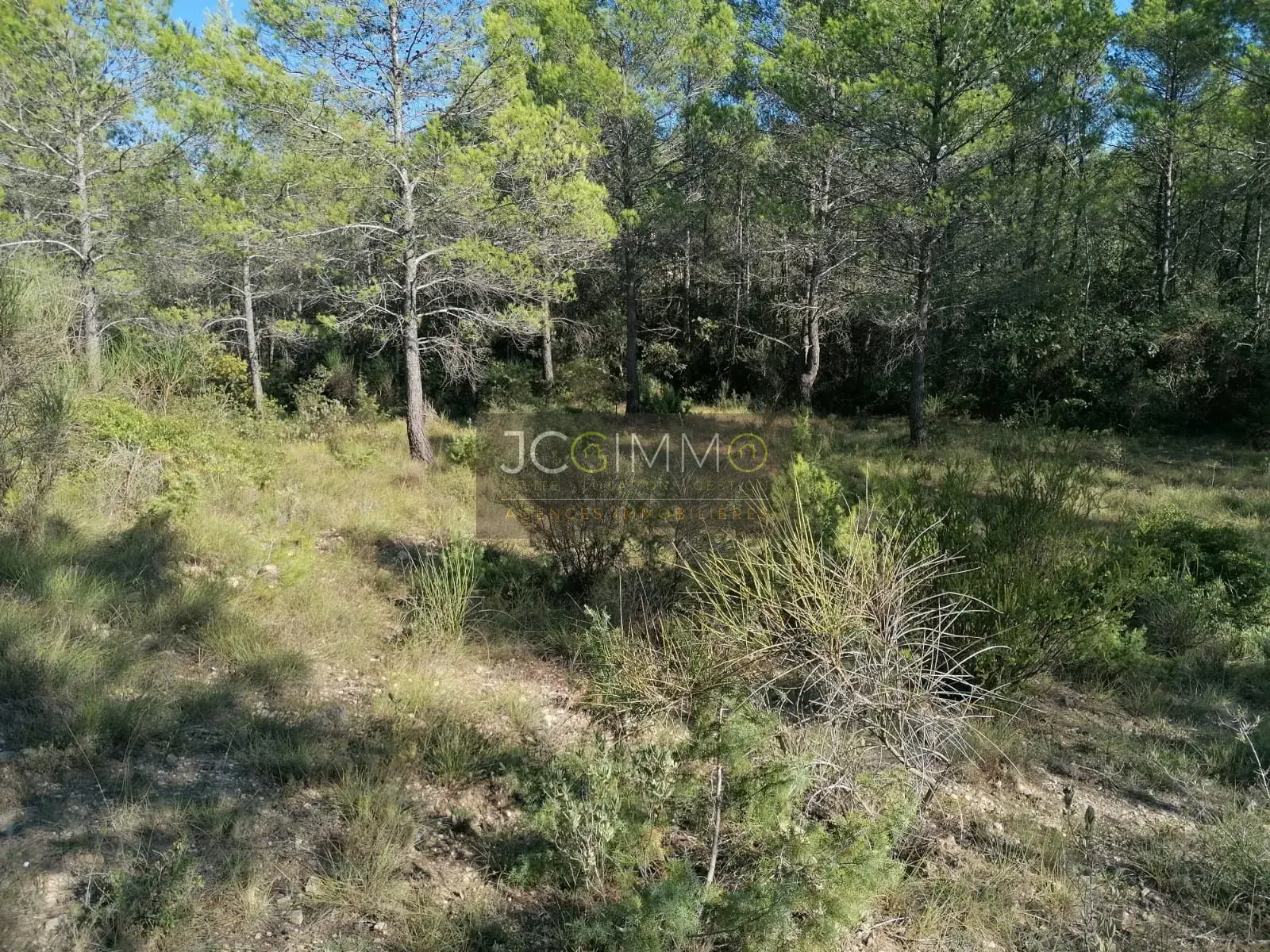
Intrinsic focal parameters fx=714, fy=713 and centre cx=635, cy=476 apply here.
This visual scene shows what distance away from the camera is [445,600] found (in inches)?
171

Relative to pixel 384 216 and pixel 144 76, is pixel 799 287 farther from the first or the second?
pixel 144 76

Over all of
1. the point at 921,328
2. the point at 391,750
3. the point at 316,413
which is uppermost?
the point at 921,328

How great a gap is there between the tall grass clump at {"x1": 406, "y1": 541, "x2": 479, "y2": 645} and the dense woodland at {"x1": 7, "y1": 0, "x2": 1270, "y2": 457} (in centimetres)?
408

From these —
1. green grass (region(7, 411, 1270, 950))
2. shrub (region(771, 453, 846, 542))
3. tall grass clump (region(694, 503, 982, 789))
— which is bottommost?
green grass (region(7, 411, 1270, 950))

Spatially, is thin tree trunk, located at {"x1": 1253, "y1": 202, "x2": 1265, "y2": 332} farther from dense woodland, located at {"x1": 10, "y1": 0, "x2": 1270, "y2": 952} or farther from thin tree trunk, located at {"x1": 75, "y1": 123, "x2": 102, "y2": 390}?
thin tree trunk, located at {"x1": 75, "y1": 123, "x2": 102, "y2": 390}

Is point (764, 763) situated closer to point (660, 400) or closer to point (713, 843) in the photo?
point (713, 843)

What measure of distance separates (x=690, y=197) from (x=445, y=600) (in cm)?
1144

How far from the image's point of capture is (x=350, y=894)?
90.1 inches

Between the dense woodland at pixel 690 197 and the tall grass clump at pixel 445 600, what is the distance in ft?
13.4

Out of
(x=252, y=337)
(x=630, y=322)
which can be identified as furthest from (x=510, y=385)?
(x=252, y=337)

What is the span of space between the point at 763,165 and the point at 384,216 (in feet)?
23.0

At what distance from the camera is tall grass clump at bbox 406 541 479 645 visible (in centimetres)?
423

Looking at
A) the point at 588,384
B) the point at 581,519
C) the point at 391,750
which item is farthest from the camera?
the point at 588,384

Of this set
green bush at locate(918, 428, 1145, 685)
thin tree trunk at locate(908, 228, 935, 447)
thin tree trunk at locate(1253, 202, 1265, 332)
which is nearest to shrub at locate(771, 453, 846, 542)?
green bush at locate(918, 428, 1145, 685)
